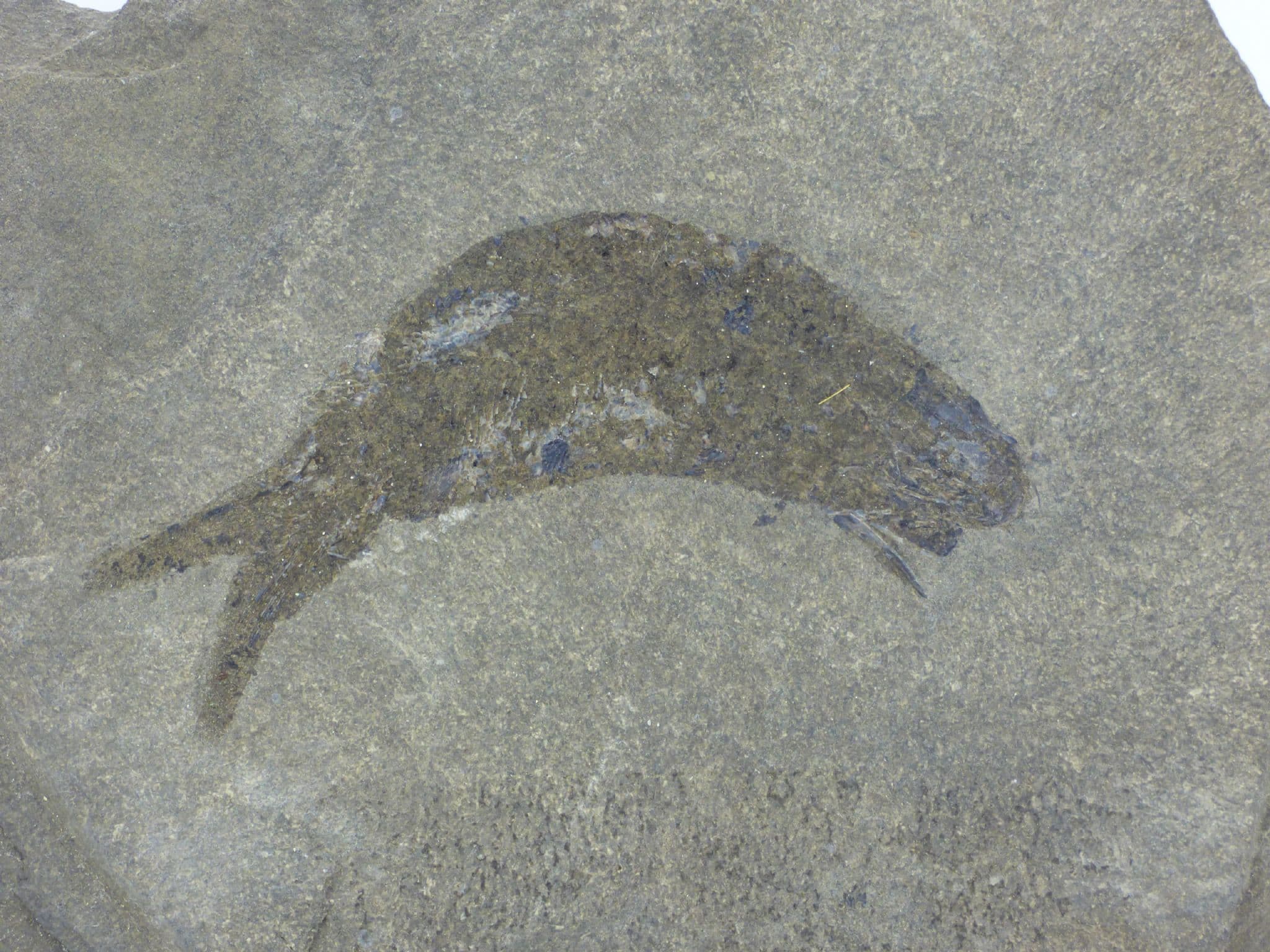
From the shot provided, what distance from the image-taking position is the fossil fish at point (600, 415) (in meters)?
3.47

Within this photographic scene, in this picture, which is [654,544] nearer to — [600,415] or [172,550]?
[600,415]

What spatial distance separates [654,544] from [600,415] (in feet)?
2.19

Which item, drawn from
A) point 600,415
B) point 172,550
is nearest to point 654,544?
point 600,415

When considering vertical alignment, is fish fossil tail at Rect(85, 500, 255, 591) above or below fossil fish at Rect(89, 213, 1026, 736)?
below

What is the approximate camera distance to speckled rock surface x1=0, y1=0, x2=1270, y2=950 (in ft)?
11.2

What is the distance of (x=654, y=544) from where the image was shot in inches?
138

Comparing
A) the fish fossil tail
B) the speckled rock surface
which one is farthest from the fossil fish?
the speckled rock surface

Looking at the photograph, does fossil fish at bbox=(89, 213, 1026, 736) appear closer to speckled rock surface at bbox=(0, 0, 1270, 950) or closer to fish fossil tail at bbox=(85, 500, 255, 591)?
fish fossil tail at bbox=(85, 500, 255, 591)

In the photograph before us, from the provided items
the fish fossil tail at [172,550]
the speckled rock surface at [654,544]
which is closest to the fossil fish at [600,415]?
the fish fossil tail at [172,550]

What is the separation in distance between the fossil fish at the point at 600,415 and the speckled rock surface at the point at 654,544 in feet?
0.38

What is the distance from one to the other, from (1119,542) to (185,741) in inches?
178

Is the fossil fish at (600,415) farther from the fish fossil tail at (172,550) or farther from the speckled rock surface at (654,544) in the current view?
the speckled rock surface at (654,544)

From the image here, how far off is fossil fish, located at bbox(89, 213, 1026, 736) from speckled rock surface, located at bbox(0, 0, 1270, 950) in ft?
0.38

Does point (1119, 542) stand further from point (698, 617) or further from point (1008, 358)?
point (698, 617)
